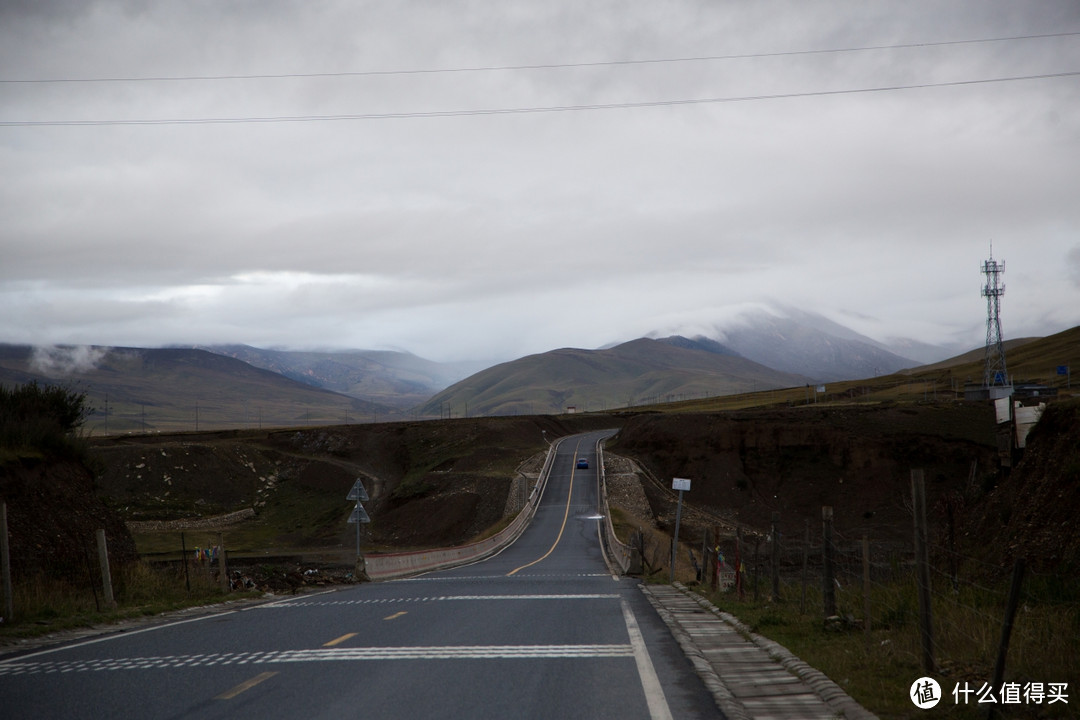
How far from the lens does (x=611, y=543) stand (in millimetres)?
47438

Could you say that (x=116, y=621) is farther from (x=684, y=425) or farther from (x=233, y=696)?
Result: (x=684, y=425)

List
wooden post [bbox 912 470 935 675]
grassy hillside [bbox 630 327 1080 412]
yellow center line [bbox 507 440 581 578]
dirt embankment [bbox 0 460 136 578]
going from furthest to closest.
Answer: grassy hillside [bbox 630 327 1080 412]
yellow center line [bbox 507 440 581 578]
dirt embankment [bbox 0 460 136 578]
wooden post [bbox 912 470 935 675]

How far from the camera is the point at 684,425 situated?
101062mm

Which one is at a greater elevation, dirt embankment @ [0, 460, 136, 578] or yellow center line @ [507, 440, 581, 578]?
dirt embankment @ [0, 460, 136, 578]

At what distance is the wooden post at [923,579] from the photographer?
28.5 ft

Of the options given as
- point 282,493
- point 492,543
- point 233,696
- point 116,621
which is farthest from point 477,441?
point 233,696

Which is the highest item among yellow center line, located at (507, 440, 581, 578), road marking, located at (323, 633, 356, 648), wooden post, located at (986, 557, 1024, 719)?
wooden post, located at (986, 557, 1024, 719)

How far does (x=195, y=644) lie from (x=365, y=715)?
5.41 meters

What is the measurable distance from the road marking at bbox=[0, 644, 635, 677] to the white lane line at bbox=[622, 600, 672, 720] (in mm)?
287

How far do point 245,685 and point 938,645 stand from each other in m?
7.57

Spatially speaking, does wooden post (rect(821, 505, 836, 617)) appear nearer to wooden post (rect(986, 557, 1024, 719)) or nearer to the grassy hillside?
wooden post (rect(986, 557, 1024, 719))

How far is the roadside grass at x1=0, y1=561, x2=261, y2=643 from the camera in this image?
1421 centimetres
